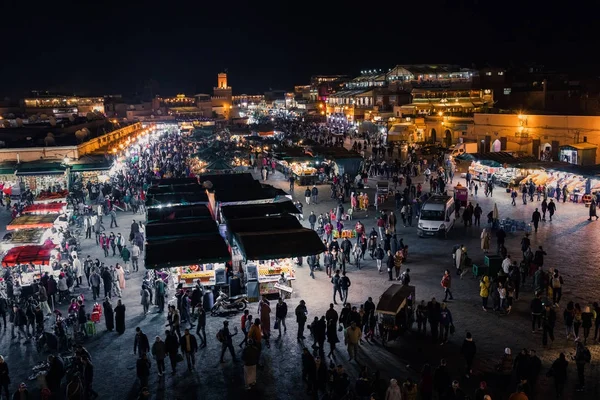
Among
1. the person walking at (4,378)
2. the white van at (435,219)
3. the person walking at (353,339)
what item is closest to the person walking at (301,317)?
the person walking at (353,339)

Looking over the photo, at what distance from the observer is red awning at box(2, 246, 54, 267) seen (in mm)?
14641

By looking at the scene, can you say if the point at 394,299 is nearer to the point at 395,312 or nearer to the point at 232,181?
the point at 395,312

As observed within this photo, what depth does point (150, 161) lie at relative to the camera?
4044 centimetres

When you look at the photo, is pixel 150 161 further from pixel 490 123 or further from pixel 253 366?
pixel 253 366

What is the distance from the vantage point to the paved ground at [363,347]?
31.4 ft

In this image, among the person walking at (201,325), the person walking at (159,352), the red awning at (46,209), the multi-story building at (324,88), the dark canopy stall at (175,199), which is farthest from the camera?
the multi-story building at (324,88)

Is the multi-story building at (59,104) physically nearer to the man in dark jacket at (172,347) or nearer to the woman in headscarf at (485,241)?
the woman in headscarf at (485,241)

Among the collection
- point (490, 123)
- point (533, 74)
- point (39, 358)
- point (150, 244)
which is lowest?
point (39, 358)

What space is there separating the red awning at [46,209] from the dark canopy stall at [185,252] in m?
8.31

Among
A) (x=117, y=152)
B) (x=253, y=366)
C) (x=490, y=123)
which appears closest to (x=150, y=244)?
(x=253, y=366)

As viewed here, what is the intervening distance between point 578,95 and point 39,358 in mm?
49299

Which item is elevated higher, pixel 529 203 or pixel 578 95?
pixel 578 95

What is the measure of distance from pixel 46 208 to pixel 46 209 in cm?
11

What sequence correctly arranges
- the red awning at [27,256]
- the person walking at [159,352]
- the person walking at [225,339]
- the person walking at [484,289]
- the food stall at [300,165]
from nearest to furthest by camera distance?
the person walking at [159,352], the person walking at [225,339], the person walking at [484,289], the red awning at [27,256], the food stall at [300,165]
